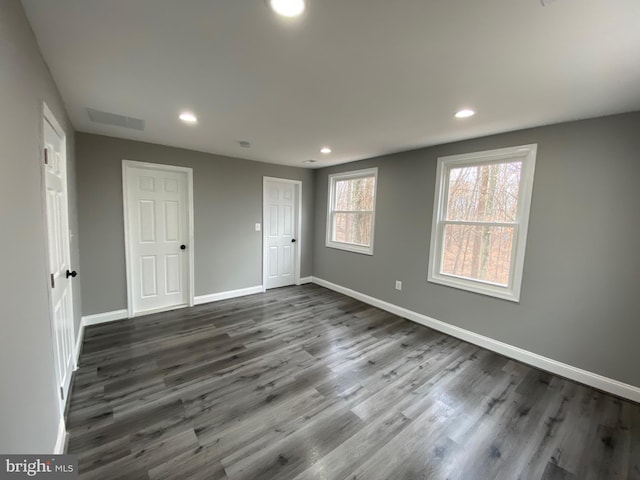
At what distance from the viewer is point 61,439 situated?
1.66 m

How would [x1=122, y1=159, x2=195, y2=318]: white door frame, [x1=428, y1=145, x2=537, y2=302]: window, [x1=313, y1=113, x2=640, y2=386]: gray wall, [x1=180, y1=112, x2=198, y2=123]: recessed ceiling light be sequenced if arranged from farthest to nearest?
[x1=122, y1=159, x2=195, y2=318]: white door frame < [x1=428, y1=145, x2=537, y2=302]: window < [x1=180, y1=112, x2=198, y2=123]: recessed ceiling light < [x1=313, y1=113, x2=640, y2=386]: gray wall

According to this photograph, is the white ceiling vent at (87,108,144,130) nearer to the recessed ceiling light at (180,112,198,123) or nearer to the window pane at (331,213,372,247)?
the recessed ceiling light at (180,112,198,123)

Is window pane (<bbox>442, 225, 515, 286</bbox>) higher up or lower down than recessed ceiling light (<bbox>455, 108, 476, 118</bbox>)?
lower down

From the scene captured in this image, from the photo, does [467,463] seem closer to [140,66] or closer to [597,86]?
[597,86]

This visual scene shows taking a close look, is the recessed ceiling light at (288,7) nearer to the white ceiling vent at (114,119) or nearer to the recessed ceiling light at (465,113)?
the recessed ceiling light at (465,113)

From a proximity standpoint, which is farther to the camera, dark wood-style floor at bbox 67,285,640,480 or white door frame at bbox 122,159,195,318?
white door frame at bbox 122,159,195,318

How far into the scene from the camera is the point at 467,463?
1.65 metres

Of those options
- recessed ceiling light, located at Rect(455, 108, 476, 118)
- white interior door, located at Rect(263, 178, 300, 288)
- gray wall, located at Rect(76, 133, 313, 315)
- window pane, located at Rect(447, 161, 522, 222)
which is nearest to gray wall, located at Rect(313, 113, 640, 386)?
window pane, located at Rect(447, 161, 522, 222)

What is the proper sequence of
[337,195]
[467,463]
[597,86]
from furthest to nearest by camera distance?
[337,195] < [597,86] < [467,463]

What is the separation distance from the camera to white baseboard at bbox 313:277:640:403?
2.30m

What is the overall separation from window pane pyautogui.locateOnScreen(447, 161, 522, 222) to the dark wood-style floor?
154 centimetres

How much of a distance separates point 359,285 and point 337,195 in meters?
1.72

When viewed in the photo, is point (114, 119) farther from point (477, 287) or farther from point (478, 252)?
point (477, 287)

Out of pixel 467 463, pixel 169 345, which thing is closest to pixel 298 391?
pixel 467 463
